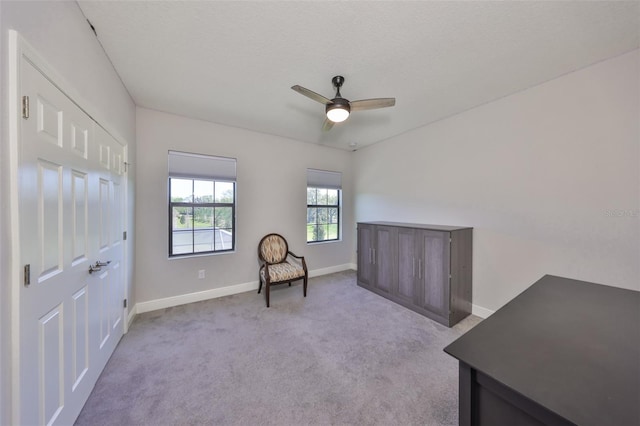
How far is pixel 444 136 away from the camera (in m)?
3.22

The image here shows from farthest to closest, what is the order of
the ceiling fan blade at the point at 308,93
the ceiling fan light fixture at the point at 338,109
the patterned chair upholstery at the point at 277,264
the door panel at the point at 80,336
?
the patterned chair upholstery at the point at 277,264
the ceiling fan light fixture at the point at 338,109
the ceiling fan blade at the point at 308,93
the door panel at the point at 80,336

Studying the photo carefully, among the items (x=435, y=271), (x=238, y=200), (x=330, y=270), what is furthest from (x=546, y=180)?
(x=238, y=200)

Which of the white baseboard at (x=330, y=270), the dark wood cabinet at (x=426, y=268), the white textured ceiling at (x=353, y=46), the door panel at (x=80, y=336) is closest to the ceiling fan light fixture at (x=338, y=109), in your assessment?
the white textured ceiling at (x=353, y=46)

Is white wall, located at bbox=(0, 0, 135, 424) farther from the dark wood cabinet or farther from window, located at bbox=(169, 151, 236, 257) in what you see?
the dark wood cabinet

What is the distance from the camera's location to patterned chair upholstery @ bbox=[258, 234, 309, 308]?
3229mm

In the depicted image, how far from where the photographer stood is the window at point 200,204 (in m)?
3.18

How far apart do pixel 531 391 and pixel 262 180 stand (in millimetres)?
3657

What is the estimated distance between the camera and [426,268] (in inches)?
113

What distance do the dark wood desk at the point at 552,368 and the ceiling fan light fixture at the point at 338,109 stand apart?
6.36ft

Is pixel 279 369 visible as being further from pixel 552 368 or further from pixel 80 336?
pixel 552 368

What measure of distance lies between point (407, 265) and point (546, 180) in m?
1.74

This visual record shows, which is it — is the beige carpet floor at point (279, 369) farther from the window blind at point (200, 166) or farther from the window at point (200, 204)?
the window blind at point (200, 166)

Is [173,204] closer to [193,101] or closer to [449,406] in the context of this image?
[193,101]

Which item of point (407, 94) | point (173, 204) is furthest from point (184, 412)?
point (407, 94)
